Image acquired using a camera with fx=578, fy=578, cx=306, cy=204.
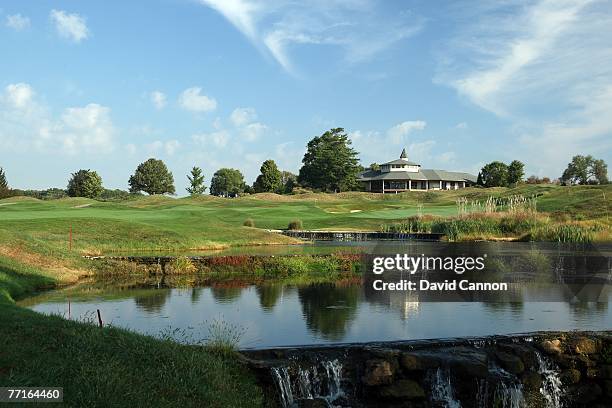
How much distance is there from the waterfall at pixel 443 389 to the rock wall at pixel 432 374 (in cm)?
2

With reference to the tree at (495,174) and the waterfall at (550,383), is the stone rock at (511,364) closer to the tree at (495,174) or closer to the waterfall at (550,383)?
the waterfall at (550,383)

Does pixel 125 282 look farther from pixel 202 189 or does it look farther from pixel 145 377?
pixel 202 189

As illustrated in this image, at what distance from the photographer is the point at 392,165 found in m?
127

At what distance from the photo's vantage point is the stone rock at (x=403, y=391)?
37.2 feet

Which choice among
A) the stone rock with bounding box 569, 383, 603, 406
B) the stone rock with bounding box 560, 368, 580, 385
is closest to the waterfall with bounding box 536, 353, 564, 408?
the stone rock with bounding box 560, 368, 580, 385

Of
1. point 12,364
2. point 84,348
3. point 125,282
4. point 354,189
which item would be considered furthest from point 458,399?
point 354,189

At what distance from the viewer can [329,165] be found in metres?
122

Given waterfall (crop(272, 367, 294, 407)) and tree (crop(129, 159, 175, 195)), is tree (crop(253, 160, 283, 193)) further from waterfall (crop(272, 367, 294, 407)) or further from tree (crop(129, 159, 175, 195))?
waterfall (crop(272, 367, 294, 407))

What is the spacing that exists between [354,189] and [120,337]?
114 m

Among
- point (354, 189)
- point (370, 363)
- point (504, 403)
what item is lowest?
point (504, 403)

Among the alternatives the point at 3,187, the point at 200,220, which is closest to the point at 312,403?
the point at 200,220

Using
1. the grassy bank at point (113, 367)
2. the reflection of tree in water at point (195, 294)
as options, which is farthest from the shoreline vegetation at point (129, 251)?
the reflection of tree in water at point (195, 294)

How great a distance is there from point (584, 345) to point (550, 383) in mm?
1283

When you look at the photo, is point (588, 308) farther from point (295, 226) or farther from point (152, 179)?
point (152, 179)
